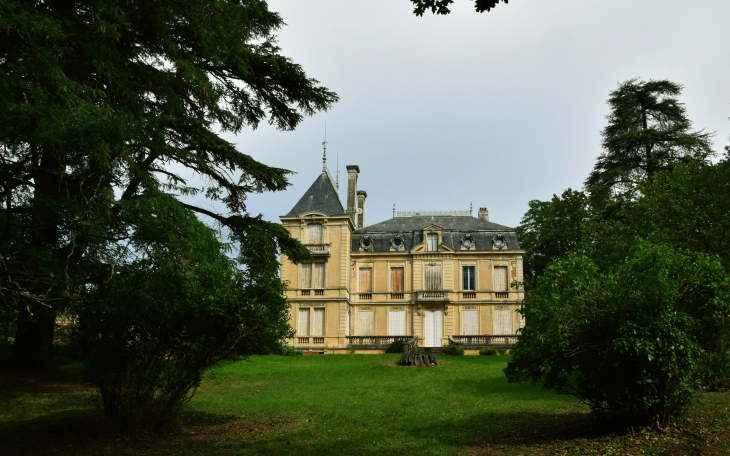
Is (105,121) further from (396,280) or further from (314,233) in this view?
(396,280)

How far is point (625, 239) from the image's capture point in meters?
14.2

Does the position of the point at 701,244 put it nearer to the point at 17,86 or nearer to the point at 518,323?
the point at 17,86

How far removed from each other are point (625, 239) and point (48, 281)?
12604 millimetres

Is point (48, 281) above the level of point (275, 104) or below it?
below

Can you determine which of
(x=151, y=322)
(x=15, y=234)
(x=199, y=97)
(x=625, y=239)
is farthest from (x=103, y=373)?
(x=625, y=239)

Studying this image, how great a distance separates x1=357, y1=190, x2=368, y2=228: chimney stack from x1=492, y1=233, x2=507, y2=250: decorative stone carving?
28.3ft

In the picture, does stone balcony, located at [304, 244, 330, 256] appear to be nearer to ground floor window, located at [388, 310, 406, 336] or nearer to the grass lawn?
ground floor window, located at [388, 310, 406, 336]

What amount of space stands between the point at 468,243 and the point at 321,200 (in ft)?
27.8

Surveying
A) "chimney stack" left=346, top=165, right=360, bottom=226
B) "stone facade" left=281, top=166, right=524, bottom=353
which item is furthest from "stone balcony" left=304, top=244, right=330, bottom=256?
"chimney stack" left=346, top=165, right=360, bottom=226

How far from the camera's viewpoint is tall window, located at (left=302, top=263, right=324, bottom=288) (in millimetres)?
30328

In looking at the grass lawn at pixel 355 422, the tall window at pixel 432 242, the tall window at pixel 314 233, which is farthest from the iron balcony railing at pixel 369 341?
the grass lawn at pixel 355 422

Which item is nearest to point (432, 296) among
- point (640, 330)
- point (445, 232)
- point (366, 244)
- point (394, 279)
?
point (394, 279)

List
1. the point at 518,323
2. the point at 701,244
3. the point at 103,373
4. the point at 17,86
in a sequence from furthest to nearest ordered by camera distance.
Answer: the point at 518,323
the point at 701,244
the point at 103,373
the point at 17,86

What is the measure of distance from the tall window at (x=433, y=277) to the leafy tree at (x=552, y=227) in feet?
16.2
